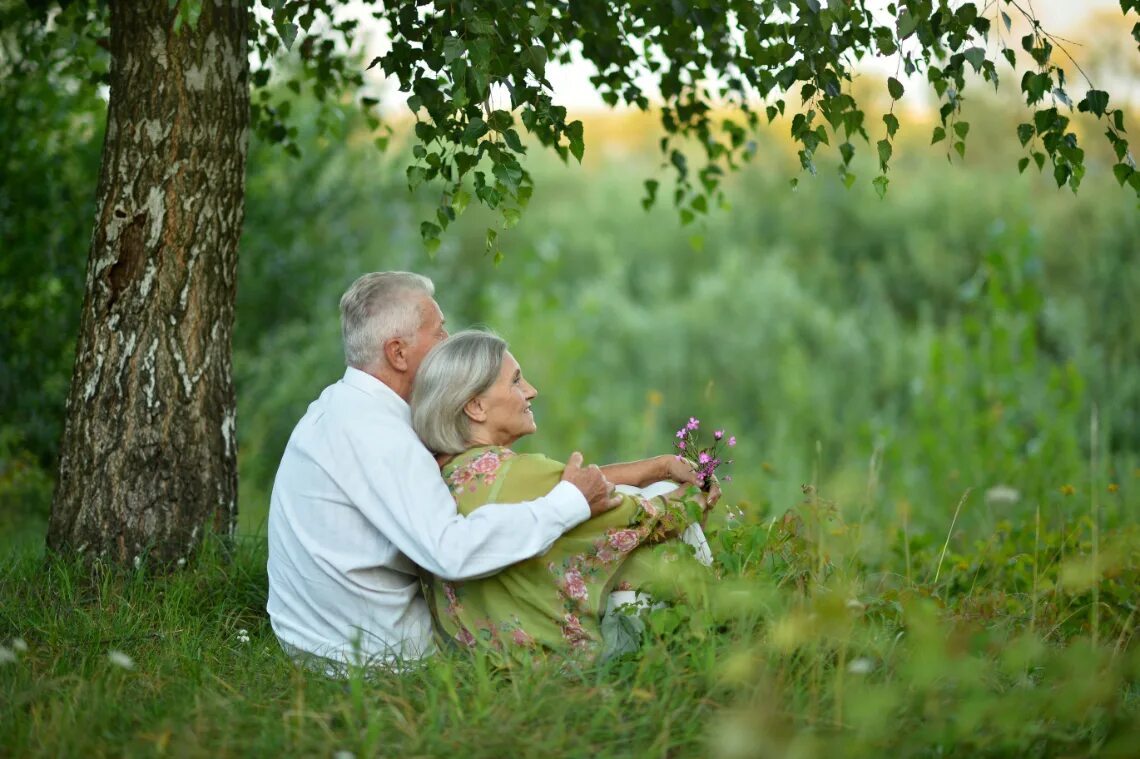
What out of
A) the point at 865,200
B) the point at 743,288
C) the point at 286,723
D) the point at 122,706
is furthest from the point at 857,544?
the point at 865,200

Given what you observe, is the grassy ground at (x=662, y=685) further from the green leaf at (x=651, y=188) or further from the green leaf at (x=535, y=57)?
the green leaf at (x=651, y=188)

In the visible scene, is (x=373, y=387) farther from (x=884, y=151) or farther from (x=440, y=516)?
(x=884, y=151)

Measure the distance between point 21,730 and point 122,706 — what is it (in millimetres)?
260

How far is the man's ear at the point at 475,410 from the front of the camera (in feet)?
A: 10.8

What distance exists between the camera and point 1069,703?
7.75ft

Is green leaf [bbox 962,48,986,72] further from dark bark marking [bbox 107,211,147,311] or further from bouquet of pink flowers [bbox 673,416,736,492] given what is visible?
dark bark marking [bbox 107,211,147,311]

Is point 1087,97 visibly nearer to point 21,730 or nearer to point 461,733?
point 461,733

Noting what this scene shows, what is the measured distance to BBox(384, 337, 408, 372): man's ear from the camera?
3465 millimetres

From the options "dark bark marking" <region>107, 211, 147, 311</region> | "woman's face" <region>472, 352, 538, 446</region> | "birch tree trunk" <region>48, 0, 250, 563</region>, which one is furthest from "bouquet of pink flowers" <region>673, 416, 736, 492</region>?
"dark bark marking" <region>107, 211, 147, 311</region>

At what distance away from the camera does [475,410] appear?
10.8 feet

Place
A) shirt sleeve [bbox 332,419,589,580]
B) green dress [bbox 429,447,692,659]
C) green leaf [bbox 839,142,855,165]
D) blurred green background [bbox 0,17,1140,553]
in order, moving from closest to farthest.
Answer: shirt sleeve [bbox 332,419,589,580]
green dress [bbox 429,447,692,659]
green leaf [bbox 839,142,855,165]
blurred green background [bbox 0,17,1140,553]

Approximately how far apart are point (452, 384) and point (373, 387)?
0.93ft

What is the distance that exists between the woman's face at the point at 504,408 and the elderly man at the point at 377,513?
219 millimetres

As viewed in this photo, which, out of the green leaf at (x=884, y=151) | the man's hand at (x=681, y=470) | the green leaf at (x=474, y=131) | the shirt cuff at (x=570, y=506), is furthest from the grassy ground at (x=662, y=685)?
the green leaf at (x=474, y=131)
